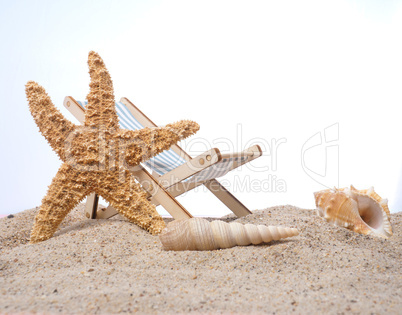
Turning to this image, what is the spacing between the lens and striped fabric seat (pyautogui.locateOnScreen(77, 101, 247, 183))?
2.45 meters

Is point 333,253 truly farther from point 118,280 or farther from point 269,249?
point 118,280

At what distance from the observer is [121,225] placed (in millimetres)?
2395

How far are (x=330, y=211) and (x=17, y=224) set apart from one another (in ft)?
7.52

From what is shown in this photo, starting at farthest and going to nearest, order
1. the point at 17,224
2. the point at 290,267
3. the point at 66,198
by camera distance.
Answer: the point at 17,224 → the point at 66,198 → the point at 290,267

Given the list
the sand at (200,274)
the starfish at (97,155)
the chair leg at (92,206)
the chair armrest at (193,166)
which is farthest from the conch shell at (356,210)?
the chair leg at (92,206)

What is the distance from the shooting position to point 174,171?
235 centimetres

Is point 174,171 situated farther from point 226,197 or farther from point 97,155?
point 226,197

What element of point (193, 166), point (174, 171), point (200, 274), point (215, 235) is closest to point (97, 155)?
point (174, 171)

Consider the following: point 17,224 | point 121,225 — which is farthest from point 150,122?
point 17,224

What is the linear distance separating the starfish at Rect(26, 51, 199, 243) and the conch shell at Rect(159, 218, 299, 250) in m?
0.36

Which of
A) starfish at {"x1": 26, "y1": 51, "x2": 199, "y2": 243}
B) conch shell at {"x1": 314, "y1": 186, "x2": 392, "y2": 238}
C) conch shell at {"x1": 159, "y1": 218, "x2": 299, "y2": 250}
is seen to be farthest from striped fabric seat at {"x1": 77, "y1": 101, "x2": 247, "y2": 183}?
conch shell at {"x1": 314, "y1": 186, "x2": 392, "y2": 238}

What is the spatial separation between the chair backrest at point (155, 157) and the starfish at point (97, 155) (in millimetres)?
418

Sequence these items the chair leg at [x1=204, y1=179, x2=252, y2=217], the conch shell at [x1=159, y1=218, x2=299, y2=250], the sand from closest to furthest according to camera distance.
A: 1. the sand
2. the conch shell at [x1=159, y1=218, x2=299, y2=250]
3. the chair leg at [x1=204, y1=179, x2=252, y2=217]

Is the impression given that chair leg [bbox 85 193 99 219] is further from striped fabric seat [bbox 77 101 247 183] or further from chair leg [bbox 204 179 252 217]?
chair leg [bbox 204 179 252 217]
